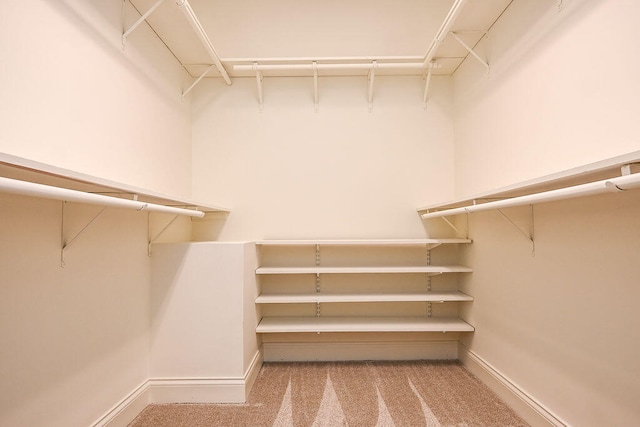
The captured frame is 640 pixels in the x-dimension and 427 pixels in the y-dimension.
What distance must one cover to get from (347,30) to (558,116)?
59.6 inches

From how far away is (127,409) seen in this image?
1.88 metres

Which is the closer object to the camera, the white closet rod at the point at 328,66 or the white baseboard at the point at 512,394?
the white baseboard at the point at 512,394

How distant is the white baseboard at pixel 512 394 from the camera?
1.71 metres

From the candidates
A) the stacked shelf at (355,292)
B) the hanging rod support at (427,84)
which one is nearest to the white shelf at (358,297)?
the stacked shelf at (355,292)

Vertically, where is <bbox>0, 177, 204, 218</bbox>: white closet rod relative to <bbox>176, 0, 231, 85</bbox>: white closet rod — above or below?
below

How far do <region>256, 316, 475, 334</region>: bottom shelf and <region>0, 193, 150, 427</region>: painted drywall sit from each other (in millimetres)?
A: 978

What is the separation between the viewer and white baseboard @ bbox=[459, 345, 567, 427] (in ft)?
5.63

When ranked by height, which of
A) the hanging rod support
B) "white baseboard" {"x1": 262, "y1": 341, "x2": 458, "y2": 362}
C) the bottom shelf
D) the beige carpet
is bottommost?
the beige carpet

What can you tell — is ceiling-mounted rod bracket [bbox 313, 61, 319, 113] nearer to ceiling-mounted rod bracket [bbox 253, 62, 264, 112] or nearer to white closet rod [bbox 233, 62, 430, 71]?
white closet rod [bbox 233, 62, 430, 71]

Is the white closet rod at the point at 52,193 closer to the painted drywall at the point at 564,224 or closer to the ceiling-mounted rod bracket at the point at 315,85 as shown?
the ceiling-mounted rod bracket at the point at 315,85

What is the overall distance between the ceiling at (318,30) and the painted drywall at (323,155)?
0.23 m

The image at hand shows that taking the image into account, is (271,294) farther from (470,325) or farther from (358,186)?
(470,325)

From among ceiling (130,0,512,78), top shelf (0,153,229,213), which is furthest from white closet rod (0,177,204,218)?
ceiling (130,0,512,78)

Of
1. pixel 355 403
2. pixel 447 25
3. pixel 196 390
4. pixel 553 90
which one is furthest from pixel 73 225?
pixel 553 90
